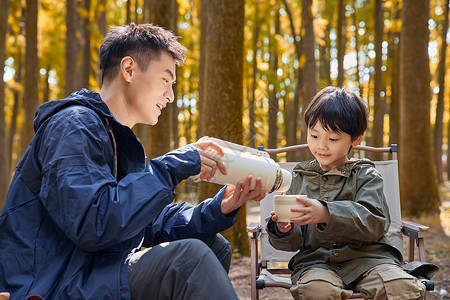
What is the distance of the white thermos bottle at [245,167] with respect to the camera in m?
2.10

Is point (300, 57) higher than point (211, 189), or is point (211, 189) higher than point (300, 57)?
point (300, 57)

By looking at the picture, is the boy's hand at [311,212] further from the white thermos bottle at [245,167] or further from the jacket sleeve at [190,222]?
the jacket sleeve at [190,222]

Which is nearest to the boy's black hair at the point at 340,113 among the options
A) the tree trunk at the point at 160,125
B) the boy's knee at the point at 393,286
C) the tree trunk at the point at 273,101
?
the boy's knee at the point at 393,286

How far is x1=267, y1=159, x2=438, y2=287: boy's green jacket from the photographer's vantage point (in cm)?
235

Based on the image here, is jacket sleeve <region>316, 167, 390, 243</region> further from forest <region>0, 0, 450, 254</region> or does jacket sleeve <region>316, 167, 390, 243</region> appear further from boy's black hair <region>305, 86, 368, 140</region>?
forest <region>0, 0, 450, 254</region>

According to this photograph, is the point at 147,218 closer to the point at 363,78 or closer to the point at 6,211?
the point at 6,211

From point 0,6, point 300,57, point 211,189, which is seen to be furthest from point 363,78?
point 211,189

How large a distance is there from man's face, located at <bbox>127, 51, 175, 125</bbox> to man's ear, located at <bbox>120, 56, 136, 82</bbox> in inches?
0.7

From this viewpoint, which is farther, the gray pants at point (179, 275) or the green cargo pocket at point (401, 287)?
the green cargo pocket at point (401, 287)

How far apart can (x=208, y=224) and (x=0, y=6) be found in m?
7.17

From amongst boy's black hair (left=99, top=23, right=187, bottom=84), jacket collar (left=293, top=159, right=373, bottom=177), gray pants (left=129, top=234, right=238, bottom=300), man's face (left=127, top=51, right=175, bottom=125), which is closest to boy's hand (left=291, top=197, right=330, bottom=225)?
jacket collar (left=293, top=159, right=373, bottom=177)

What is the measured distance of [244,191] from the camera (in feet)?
7.10

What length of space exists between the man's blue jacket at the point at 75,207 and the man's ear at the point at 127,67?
11.1 inches

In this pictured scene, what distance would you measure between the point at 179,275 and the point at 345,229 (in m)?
0.98
